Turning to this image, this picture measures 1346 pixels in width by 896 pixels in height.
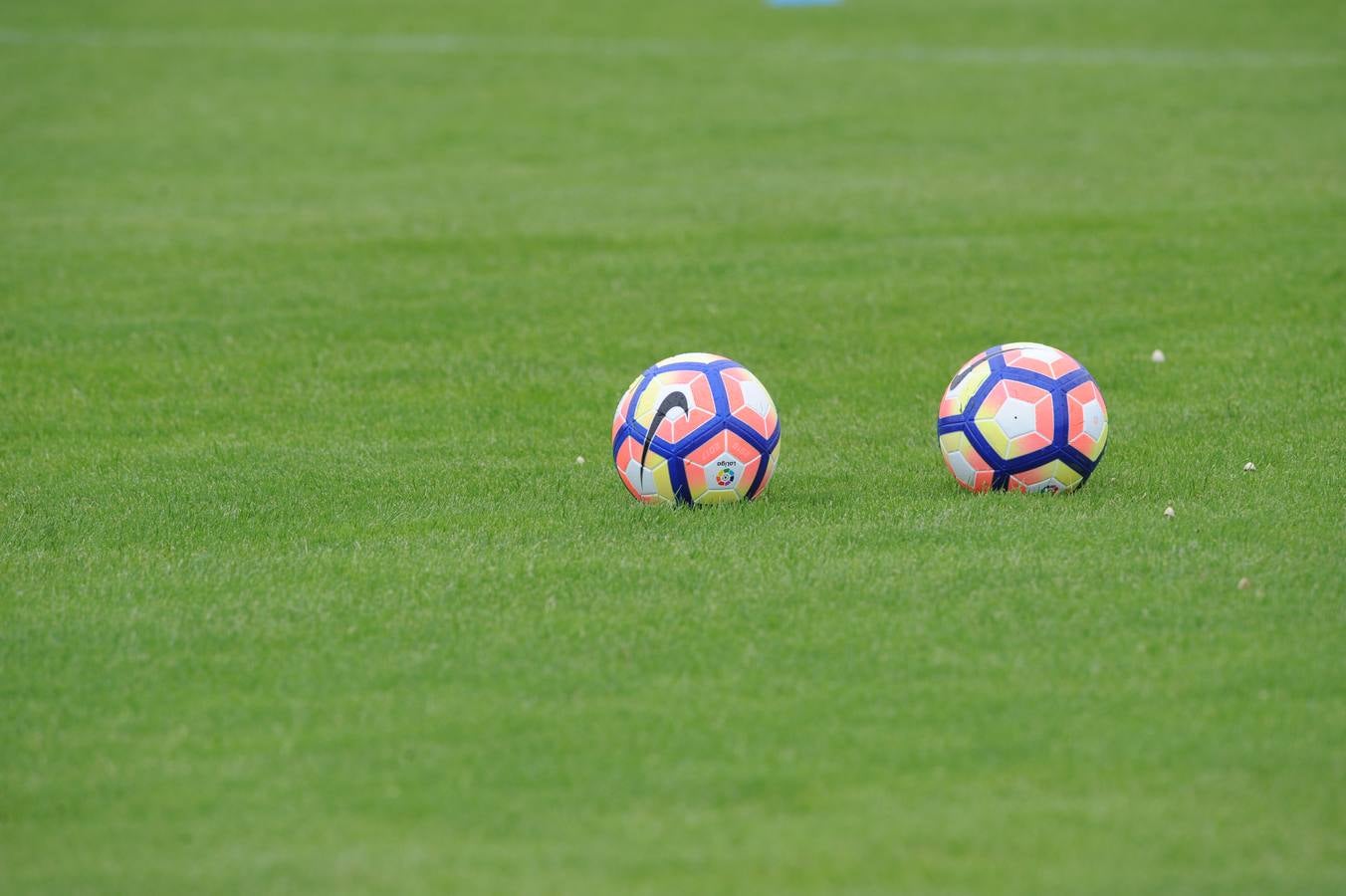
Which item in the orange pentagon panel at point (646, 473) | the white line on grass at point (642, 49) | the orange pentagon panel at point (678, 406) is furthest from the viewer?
the white line on grass at point (642, 49)

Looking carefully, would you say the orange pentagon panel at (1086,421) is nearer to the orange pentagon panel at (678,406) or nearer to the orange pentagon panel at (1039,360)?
the orange pentagon panel at (1039,360)

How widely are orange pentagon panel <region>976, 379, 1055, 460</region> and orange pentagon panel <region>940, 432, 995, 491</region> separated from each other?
6.0 inches

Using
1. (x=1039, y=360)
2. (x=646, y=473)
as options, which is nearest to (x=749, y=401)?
(x=646, y=473)

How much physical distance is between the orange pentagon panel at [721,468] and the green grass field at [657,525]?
1.44 ft

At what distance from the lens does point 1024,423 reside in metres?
9.28

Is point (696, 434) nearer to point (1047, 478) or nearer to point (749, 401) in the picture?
point (749, 401)

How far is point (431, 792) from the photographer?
6.02 m

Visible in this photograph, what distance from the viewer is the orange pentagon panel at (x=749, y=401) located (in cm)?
927

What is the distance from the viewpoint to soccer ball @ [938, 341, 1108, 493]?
9312mm

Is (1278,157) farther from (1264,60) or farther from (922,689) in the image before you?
(922,689)

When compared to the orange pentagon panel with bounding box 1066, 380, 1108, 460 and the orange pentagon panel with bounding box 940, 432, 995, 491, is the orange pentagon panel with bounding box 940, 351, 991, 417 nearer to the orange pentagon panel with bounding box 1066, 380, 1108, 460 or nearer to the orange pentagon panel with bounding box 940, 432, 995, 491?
the orange pentagon panel with bounding box 940, 432, 995, 491

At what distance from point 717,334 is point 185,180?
11.2 meters

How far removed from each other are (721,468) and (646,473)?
466 millimetres

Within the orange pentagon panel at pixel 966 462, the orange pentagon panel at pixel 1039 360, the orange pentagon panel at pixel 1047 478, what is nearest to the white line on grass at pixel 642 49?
the orange pentagon panel at pixel 1039 360
